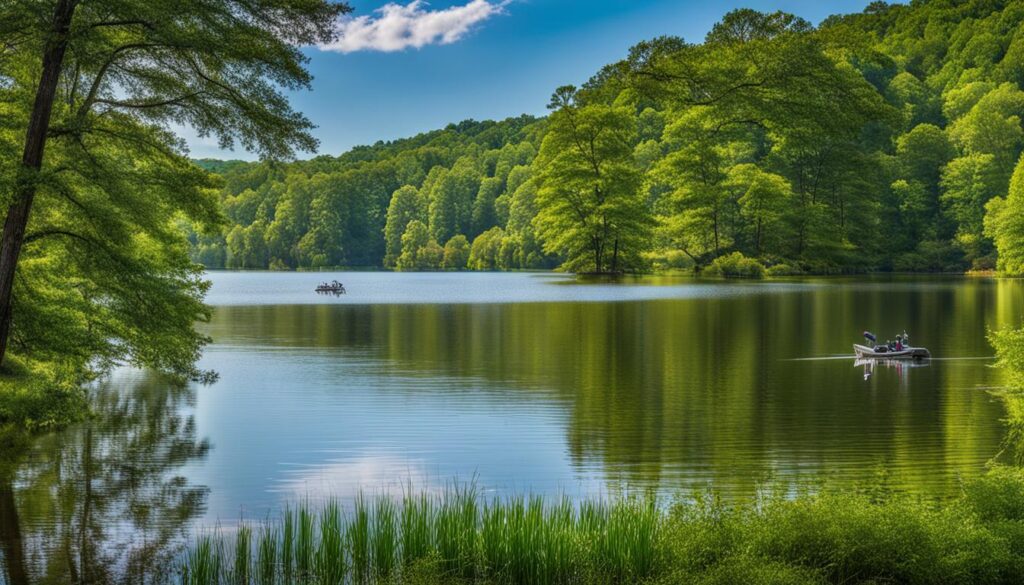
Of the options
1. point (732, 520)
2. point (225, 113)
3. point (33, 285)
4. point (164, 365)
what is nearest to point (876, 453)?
point (732, 520)

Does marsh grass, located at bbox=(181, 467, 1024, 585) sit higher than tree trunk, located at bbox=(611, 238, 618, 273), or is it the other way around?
tree trunk, located at bbox=(611, 238, 618, 273)

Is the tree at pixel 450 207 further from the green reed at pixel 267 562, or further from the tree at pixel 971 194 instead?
the green reed at pixel 267 562

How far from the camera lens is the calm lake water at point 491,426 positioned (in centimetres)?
1242

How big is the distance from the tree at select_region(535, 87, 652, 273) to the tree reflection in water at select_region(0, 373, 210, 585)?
6247 cm

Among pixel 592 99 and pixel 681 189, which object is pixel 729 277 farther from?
pixel 592 99

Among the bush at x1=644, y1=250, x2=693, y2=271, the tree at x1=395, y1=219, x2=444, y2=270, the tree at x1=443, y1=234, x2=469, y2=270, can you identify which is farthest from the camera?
the tree at x1=395, y1=219, x2=444, y2=270

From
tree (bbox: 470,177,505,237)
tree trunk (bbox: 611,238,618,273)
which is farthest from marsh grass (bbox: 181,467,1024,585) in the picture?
tree (bbox: 470,177,505,237)

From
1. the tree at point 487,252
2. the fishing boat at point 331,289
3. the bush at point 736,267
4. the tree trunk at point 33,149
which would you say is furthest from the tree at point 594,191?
the tree trunk at point 33,149

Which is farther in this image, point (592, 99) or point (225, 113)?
point (592, 99)

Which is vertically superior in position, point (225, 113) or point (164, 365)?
point (225, 113)

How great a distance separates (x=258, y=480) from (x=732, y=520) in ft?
24.8

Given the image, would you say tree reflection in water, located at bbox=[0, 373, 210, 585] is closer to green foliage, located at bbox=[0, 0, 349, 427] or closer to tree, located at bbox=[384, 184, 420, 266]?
green foliage, located at bbox=[0, 0, 349, 427]

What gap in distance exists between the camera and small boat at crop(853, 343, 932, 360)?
2627cm

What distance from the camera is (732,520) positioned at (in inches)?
363
